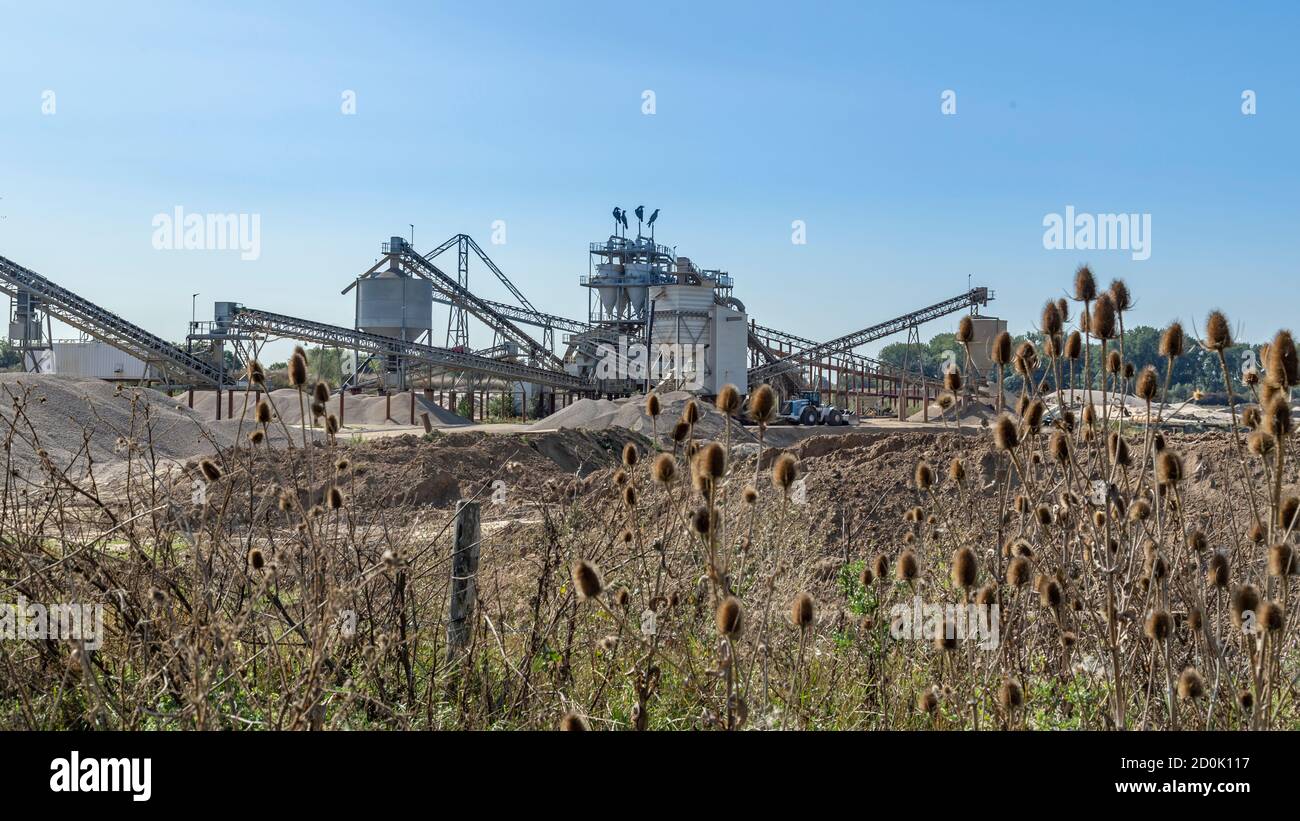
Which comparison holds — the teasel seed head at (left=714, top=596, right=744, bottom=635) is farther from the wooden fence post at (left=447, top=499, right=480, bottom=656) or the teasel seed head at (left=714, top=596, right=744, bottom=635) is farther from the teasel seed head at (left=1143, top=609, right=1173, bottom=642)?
the wooden fence post at (left=447, top=499, right=480, bottom=656)

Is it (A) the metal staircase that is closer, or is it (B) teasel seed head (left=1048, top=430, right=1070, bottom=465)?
(B) teasel seed head (left=1048, top=430, right=1070, bottom=465)

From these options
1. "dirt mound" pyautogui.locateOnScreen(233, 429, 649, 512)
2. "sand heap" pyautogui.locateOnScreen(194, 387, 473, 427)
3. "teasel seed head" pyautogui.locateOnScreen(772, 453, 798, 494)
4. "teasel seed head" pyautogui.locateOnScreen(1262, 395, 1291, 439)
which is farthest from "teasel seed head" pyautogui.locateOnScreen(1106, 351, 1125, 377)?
"sand heap" pyautogui.locateOnScreen(194, 387, 473, 427)

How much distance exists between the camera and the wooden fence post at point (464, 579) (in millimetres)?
5906

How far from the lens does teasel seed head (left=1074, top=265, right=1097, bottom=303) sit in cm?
449

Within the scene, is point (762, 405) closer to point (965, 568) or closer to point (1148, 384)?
point (965, 568)

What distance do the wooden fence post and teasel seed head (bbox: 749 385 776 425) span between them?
2359 millimetres

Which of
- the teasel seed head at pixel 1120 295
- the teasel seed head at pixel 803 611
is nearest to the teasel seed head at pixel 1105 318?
the teasel seed head at pixel 1120 295

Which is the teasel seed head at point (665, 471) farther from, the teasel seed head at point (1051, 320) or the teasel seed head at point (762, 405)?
the teasel seed head at point (1051, 320)

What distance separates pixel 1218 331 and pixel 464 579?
144 inches

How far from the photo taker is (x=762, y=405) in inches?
148

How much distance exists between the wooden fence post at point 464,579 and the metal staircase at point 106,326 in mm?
40871
